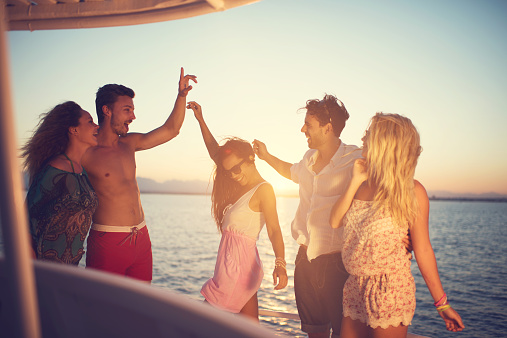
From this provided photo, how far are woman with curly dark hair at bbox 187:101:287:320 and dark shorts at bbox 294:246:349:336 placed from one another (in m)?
0.18

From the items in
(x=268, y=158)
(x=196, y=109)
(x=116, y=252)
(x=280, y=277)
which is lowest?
(x=280, y=277)

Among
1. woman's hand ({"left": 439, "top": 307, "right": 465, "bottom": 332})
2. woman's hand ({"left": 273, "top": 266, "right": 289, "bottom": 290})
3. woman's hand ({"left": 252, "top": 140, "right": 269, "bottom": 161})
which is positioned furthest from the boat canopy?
woman's hand ({"left": 439, "top": 307, "right": 465, "bottom": 332})

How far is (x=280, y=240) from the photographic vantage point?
289cm

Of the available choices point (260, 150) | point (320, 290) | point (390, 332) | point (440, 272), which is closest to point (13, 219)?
point (390, 332)

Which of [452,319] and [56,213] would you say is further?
[56,213]

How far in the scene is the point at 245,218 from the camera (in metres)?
2.92

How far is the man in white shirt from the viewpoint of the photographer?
273 cm

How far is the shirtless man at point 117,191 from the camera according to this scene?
3080 mm

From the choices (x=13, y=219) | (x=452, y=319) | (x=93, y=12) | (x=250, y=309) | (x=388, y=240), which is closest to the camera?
(x=13, y=219)

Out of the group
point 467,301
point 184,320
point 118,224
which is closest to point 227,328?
point 184,320

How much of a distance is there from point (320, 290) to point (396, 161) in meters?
1.16

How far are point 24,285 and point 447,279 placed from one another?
32330mm

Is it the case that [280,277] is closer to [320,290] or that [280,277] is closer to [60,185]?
[320,290]

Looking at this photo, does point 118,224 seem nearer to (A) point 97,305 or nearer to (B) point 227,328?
(A) point 97,305
